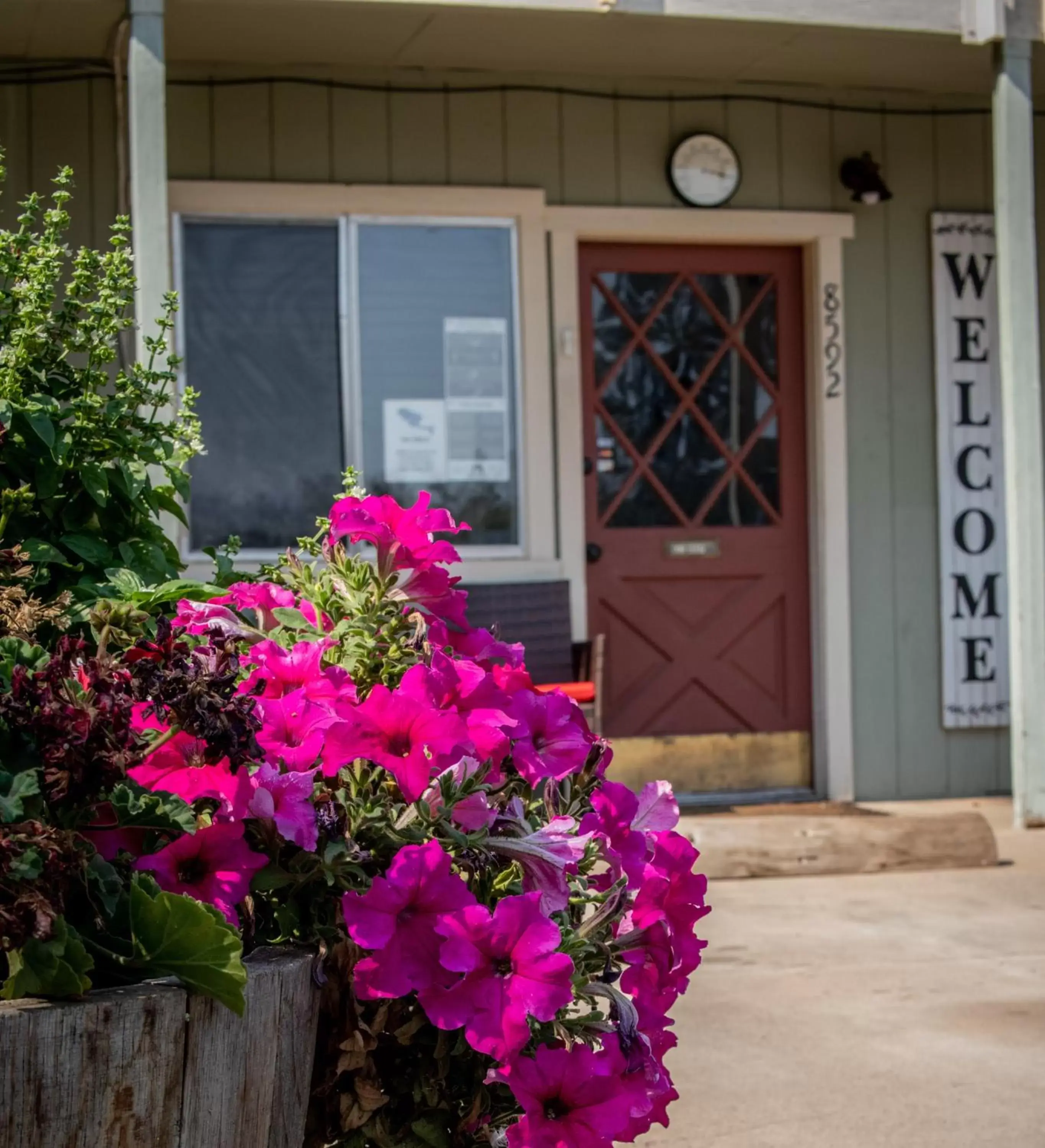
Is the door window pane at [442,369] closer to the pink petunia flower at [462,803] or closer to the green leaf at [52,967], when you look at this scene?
the pink petunia flower at [462,803]

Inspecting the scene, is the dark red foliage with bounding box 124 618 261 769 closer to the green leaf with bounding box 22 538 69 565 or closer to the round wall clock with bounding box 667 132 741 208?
the green leaf with bounding box 22 538 69 565

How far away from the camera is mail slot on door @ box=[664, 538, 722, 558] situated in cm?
701

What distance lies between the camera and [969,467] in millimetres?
7266

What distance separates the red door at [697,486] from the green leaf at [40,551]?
5.02 meters

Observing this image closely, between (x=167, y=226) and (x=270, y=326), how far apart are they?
4.23ft

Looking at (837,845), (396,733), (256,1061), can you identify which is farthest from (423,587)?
(837,845)

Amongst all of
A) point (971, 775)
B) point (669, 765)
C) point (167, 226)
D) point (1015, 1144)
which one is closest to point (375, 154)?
point (167, 226)

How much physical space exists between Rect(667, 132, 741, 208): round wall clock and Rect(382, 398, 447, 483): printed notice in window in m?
1.44

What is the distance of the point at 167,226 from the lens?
5.30 meters

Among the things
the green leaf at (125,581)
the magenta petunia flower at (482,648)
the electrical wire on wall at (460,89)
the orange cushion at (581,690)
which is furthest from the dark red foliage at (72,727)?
the electrical wire on wall at (460,89)

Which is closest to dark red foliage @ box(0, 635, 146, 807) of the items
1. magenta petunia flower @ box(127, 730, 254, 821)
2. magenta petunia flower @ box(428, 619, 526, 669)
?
magenta petunia flower @ box(127, 730, 254, 821)

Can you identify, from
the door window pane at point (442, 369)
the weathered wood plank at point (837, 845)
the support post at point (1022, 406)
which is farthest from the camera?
the door window pane at point (442, 369)

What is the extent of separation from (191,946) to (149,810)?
0.54ft

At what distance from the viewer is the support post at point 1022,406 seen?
6148 mm
